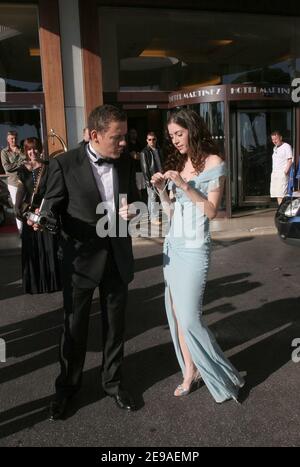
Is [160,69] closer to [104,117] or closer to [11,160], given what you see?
[11,160]

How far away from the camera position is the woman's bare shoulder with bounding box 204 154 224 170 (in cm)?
298

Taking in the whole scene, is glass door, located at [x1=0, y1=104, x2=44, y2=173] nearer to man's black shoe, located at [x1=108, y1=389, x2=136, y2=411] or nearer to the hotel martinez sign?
the hotel martinez sign

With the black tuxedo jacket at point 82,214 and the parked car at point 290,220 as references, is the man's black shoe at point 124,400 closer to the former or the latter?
the black tuxedo jacket at point 82,214

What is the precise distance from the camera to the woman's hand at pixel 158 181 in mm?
2940

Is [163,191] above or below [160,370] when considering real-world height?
above

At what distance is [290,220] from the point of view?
657 cm

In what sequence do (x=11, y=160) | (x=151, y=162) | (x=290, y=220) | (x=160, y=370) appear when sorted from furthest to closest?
(x=151, y=162) < (x=11, y=160) < (x=290, y=220) < (x=160, y=370)

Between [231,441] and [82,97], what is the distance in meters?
8.15

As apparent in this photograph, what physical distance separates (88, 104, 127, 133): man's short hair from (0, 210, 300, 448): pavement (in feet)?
5.78

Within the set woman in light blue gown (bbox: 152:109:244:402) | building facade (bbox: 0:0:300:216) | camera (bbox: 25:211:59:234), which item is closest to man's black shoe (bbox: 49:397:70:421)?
woman in light blue gown (bbox: 152:109:244:402)

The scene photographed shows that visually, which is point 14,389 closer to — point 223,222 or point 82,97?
point 223,222

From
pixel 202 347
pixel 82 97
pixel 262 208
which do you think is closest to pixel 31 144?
pixel 202 347

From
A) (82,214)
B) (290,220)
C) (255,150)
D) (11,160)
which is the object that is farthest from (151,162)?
Result: (82,214)

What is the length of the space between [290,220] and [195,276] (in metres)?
3.91
